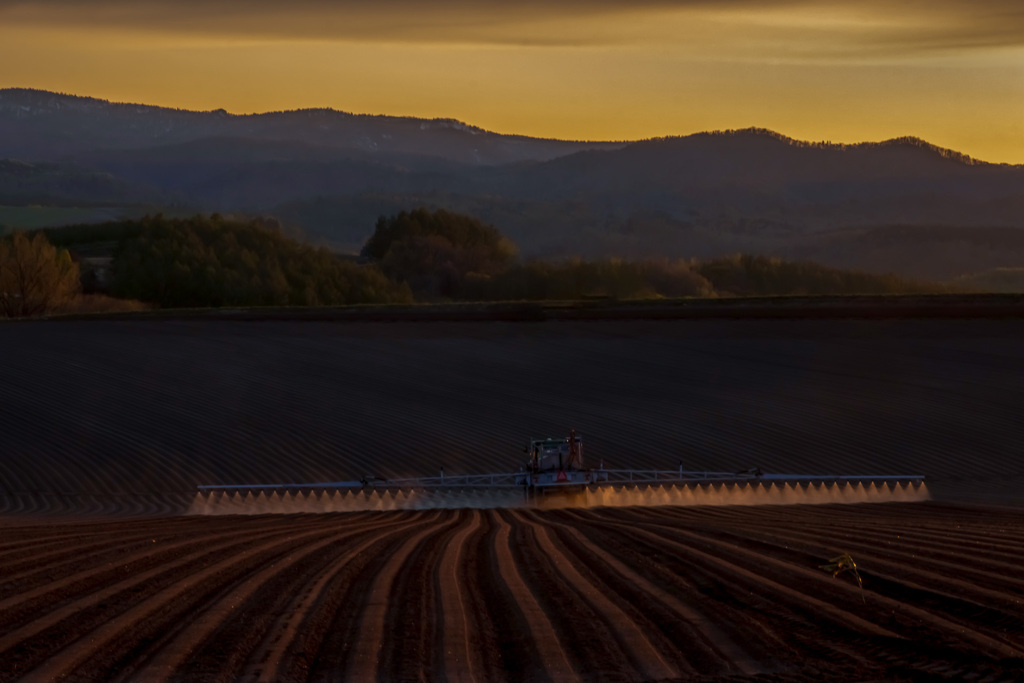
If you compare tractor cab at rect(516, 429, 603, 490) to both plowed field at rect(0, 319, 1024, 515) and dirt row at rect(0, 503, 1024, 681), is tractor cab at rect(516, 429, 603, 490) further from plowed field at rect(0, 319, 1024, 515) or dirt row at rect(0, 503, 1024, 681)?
dirt row at rect(0, 503, 1024, 681)

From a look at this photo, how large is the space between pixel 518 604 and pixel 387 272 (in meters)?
64.9

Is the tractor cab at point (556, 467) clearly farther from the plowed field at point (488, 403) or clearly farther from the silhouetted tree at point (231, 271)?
the silhouetted tree at point (231, 271)

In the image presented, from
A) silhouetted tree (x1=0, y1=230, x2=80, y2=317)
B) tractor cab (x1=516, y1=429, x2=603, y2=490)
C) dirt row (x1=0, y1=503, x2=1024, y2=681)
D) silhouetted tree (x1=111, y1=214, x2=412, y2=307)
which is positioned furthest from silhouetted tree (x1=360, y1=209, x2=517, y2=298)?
dirt row (x1=0, y1=503, x2=1024, y2=681)

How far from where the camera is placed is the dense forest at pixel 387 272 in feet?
196

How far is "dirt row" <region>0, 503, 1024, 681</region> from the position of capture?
7008 mm

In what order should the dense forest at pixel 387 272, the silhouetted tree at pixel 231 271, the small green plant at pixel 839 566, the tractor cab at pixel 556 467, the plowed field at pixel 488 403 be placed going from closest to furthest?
1. the small green plant at pixel 839 566
2. the tractor cab at pixel 556 467
3. the plowed field at pixel 488 403
4. the silhouetted tree at pixel 231 271
5. the dense forest at pixel 387 272

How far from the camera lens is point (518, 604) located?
28.1 feet

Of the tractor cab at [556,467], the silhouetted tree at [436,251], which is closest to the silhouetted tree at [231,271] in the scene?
the silhouetted tree at [436,251]

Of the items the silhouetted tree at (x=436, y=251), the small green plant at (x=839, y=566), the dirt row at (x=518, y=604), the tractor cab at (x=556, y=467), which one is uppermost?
the silhouetted tree at (x=436, y=251)

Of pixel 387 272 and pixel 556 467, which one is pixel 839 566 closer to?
pixel 556 467

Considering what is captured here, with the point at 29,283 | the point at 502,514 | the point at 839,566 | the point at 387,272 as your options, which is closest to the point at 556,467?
the point at 502,514

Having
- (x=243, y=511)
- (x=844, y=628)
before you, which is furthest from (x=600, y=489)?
(x=844, y=628)

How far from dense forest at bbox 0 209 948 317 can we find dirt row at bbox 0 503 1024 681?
135 ft

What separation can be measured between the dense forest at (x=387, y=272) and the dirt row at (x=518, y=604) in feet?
135
